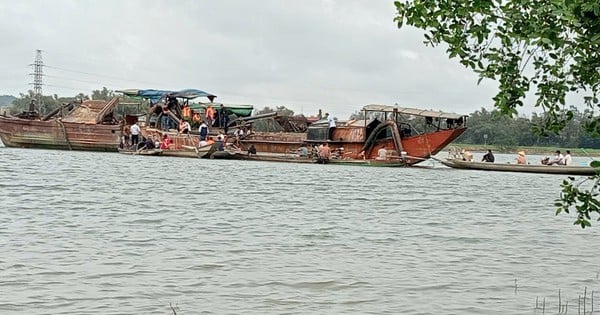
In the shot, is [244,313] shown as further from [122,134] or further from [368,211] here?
[122,134]

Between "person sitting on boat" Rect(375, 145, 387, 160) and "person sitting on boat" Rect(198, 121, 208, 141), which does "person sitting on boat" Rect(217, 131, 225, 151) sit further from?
"person sitting on boat" Rect(375, 145, 387, 160)

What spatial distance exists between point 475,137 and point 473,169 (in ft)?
220

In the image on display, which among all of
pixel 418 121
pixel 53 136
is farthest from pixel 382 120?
pixel 53 136

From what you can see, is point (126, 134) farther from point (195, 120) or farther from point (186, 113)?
point (195, 120)

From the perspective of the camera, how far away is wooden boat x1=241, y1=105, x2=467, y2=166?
46.0 m

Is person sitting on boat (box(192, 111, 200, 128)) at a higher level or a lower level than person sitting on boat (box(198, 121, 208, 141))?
higher

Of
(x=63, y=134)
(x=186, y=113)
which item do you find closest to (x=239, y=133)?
(x=186, y=113)

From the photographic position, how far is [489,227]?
18.0 metres

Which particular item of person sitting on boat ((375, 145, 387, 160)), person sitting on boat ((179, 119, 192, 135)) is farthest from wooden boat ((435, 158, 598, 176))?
person sitting on boat ((179, 119, 192, 135))

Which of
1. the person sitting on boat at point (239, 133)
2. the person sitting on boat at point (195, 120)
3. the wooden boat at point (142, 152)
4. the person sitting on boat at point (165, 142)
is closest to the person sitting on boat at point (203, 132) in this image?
the person sitting on boat at point (239, 133)

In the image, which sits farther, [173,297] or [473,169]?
[473,169]

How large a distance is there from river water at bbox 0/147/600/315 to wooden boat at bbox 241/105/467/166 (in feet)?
62.0

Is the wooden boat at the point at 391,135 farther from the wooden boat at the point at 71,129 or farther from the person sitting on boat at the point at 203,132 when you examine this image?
the wooden boat at the point at 71,129

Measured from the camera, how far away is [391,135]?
4669 centimetres
